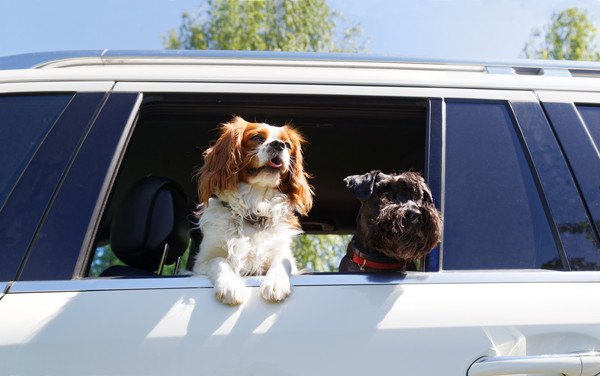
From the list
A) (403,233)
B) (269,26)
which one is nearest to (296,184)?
(403,233)

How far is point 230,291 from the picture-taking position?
2.08 metres

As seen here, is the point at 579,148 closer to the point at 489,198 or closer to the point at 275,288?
the point at 489,198

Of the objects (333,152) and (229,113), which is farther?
(333,152)

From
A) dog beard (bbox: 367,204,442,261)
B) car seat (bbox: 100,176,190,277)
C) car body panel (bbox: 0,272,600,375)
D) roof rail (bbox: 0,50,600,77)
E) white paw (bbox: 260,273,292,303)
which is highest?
roof rail (bbox: 0,50,600,77)

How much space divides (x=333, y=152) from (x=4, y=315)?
2.30 metres

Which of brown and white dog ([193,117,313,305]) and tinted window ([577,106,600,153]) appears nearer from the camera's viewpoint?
tinted window ([577,106,600,153])

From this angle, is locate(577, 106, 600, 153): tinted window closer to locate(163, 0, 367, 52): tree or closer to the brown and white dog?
the brown and white dog

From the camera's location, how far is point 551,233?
89.0 inches

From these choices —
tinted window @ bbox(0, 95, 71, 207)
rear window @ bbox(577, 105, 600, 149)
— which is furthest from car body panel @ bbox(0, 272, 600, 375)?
rear window @ bbox(577, 105, 600, 149)

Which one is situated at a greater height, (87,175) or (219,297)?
(87,175)

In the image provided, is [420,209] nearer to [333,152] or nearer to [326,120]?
[326,120]

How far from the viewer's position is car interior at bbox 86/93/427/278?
259 centimetres

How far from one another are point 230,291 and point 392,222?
75 centimetres

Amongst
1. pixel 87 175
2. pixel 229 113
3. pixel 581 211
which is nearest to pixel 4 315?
pixel 87 175
